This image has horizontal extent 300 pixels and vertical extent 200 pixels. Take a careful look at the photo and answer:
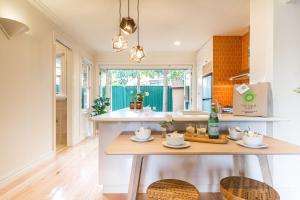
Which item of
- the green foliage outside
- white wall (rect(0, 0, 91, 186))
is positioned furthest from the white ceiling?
the green foliage outside

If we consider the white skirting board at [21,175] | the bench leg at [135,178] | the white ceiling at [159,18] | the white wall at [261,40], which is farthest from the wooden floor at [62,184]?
the white ceiling at [159,18]

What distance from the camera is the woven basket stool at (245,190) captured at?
3.93 ft

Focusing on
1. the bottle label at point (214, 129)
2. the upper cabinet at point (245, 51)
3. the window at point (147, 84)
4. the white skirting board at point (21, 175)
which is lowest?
the white skirting board at point (21, 175)

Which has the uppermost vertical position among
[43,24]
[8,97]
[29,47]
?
[43,24]

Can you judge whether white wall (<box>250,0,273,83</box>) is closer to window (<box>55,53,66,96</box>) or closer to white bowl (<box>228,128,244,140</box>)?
white bowl (<box>228,128,244,140</box>)

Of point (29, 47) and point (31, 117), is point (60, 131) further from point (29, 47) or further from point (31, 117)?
point (29, 47)

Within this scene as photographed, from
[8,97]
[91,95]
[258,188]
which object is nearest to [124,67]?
[91,95]

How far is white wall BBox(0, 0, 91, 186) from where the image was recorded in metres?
2.27

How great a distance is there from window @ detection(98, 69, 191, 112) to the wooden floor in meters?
2.98

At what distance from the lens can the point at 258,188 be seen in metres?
1.29

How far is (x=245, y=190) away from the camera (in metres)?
1.27

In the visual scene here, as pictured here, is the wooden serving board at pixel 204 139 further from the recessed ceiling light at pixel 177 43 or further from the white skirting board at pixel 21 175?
the recessed ceiling light at pixel 177 43

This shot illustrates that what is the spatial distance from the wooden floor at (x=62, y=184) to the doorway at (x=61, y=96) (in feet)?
3.85

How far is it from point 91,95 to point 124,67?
1306 millimetres
